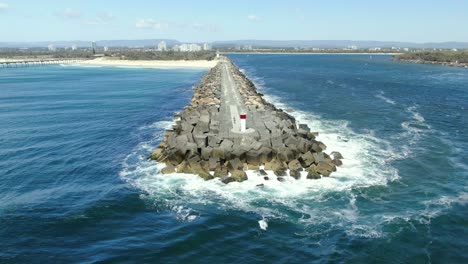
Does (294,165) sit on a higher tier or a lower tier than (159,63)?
lower

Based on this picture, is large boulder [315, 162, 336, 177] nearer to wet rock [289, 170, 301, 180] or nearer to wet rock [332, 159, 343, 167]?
wet rock [332, 159, 343, 167]

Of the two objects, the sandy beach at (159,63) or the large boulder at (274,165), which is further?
the sandy beach at (159,63)

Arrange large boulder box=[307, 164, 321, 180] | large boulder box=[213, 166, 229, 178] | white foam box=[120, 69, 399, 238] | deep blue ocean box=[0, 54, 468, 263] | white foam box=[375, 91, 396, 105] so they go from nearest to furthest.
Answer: deep blue ocean box=[0, 54, 468, 263], white foam box=[120, 69, 399, 238], large boulder box=[307, 164, 321, 180], large boulder box=[213, 166, 229, 178], white foam box=[375, 91, 396, 105]

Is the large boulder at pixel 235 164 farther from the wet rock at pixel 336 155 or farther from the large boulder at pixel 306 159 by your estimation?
the wet rock at pixel 336 155

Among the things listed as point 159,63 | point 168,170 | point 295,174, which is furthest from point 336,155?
→ point 159,63

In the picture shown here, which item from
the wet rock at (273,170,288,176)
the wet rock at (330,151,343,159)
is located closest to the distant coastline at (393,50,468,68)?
the wet rock at (330,151,343,159)

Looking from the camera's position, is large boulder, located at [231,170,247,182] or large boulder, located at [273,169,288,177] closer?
large boulder, located at [231,170,247,182]

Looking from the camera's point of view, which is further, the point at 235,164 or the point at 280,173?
the point at 235,164

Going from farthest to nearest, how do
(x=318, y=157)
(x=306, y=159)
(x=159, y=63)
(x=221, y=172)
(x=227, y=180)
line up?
(x=159, y=63) < (x=318, y=157) < (x=306, y=159) < (x=221, y=172) < (x=227, y=180)

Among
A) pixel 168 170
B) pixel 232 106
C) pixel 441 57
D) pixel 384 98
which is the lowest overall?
pixel 168 170

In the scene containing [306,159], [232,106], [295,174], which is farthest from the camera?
[232,106]

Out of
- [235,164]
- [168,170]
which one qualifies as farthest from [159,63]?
[235,164]

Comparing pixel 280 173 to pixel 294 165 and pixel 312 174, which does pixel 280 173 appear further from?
pixel 312 174

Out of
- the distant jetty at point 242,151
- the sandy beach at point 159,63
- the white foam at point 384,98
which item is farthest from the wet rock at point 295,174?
the sandy beach at point 159,63
